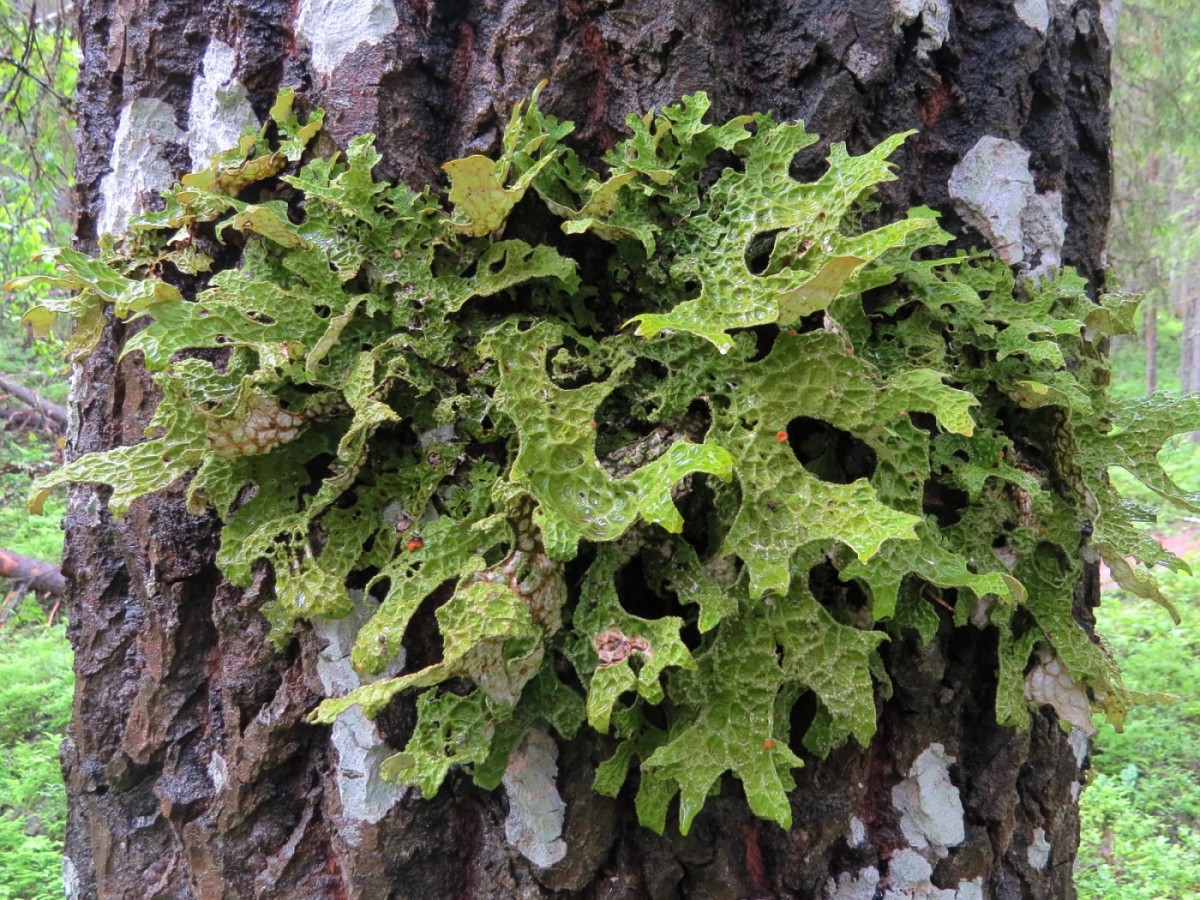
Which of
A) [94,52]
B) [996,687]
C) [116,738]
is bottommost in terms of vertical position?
[116,738]

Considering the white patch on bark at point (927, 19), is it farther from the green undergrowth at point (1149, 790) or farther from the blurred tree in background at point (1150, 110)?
the blurred tree in background at point (1150, 110)

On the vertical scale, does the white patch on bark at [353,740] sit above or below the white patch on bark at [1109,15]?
below

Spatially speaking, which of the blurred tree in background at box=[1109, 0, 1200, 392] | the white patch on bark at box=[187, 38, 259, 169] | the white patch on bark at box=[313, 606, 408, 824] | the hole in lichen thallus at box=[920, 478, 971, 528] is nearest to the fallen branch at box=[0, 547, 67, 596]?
the white patch on bark at box=[187, 38, 259, 169]

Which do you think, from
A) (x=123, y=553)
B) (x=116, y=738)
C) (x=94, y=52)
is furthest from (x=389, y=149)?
(x=116, y=738)

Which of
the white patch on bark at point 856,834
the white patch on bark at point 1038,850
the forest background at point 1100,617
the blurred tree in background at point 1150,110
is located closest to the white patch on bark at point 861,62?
the forest background at point 1100,617

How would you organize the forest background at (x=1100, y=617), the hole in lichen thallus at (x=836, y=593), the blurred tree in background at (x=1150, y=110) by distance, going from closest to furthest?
the hole in lichen thallus at (x=836, y=593) → the forest background at (x=1100, y=617) → the blurred tree in background at (x=1150, y=110)

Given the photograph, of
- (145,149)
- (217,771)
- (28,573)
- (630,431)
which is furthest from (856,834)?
(28,573)

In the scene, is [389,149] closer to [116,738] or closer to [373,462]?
[373,462]
